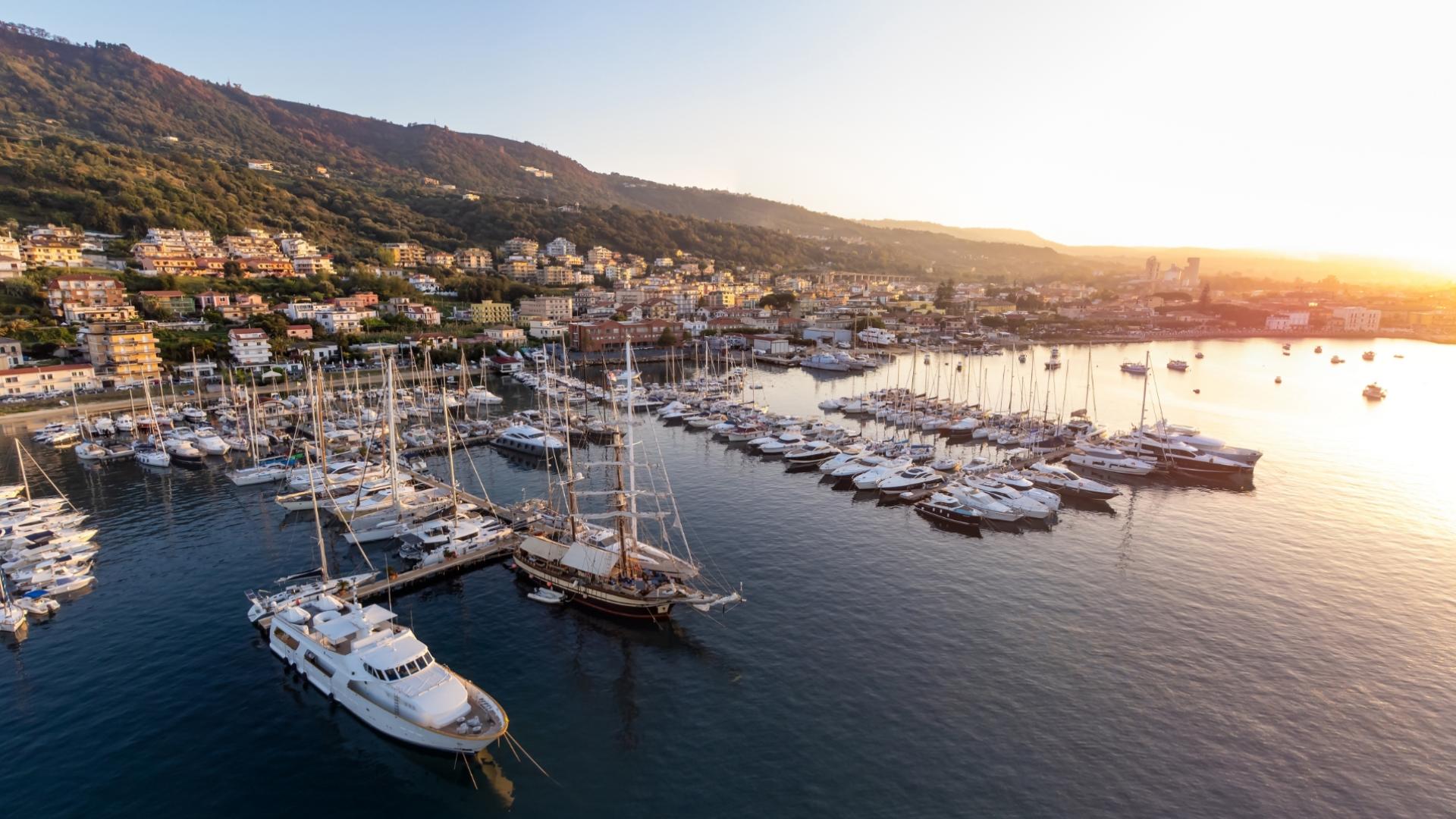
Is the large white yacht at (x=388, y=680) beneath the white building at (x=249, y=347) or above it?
beneath

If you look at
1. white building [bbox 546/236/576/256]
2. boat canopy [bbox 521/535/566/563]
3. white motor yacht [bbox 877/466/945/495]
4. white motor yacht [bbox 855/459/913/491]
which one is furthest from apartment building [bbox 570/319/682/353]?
white building [bbox 546/236/576/256]

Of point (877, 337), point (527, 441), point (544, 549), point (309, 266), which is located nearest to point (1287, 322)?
point (877, 337)

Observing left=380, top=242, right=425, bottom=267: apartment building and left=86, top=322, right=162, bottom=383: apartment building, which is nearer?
left=86, top=322, right=162, bottom=383: apartment building

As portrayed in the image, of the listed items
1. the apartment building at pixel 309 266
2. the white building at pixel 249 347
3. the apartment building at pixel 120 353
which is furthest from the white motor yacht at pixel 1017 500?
the apartment building at pixel 309 266

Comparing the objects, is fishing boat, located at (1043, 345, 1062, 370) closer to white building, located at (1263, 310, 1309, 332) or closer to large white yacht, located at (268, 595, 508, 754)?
white building, located at (1263, 310, 1309, 332)

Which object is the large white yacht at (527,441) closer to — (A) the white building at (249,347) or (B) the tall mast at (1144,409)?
(A) the white building at (249,347)
